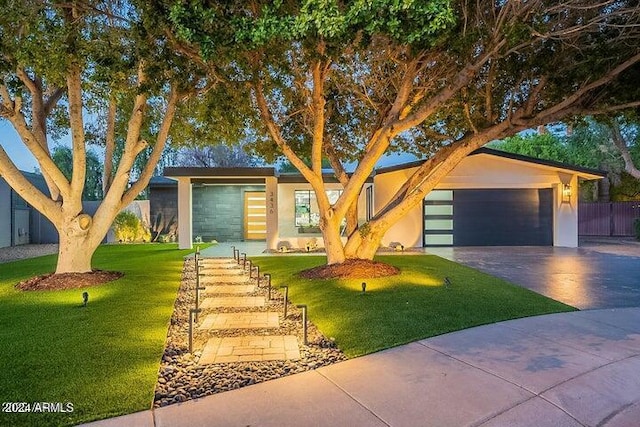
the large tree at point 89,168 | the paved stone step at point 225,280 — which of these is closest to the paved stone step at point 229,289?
the paved stone step at point 225,280

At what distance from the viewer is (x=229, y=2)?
5879mm

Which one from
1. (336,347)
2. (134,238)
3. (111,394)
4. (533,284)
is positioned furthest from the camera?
(134,238)

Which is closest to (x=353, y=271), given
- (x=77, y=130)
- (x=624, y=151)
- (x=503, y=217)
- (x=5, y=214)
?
(x=77, y=130)

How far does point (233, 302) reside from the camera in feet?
22.1

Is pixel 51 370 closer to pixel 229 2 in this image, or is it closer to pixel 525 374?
pixel 525 374

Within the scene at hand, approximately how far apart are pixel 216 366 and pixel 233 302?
9.20 feet

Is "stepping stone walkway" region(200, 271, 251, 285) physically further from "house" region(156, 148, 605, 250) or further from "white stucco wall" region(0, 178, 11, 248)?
"white stucco wall" region(0, 178, 11, 248)

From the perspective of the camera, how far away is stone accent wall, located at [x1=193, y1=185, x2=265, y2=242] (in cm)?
1795

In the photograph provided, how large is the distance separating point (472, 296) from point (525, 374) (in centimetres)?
298

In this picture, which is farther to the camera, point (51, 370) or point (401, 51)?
point (401, 51)

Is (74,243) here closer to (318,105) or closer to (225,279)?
(225,279)

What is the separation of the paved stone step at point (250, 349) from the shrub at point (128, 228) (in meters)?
14.5

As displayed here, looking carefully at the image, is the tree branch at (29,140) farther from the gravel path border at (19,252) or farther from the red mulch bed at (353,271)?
the gravel path border at (19,252)

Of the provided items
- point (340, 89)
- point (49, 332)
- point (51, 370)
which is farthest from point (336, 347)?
point (340, 89)
